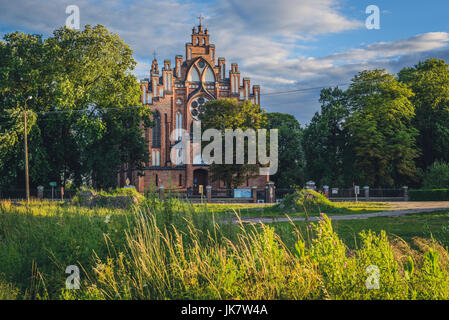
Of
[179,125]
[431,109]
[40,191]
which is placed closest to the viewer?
[40,191]

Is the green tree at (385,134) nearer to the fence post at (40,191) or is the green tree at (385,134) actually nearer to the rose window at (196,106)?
the rose window at (196,106)

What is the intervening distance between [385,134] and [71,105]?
91.4ft

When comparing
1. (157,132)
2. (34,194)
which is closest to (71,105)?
(34,194)

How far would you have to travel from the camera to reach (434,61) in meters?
41.4

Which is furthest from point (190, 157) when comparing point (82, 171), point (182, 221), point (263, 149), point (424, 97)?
point (182, 221)

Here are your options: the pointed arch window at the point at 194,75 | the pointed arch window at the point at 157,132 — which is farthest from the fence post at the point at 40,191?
the pointed arch window at the point at 194,75

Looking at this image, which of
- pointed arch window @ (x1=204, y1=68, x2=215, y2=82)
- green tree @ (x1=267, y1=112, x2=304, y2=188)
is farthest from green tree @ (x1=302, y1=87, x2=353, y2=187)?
pointed arch window @ (x1=204, y1=68, x2=215, y2=82)

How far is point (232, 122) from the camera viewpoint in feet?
131

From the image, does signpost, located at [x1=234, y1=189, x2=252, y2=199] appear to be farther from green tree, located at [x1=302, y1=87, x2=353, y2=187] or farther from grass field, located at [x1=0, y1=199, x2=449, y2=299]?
grass field, located at [x1=0, y1=199, x2=449, y2=299]

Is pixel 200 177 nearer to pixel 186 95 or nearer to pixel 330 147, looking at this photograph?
pixel 186 95

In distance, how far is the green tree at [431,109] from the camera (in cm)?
3894

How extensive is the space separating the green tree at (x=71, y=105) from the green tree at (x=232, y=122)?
32.5ft
